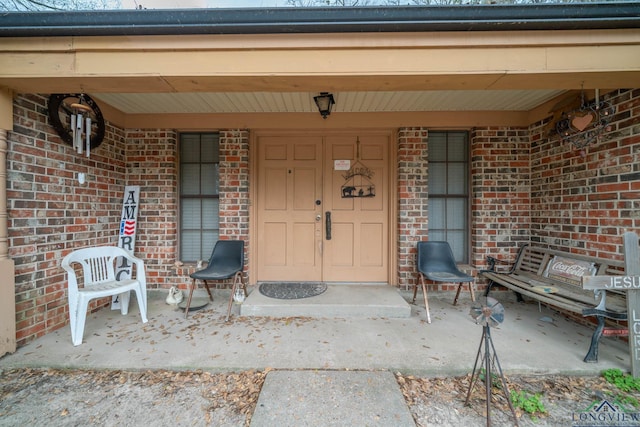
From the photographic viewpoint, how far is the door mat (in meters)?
3.09

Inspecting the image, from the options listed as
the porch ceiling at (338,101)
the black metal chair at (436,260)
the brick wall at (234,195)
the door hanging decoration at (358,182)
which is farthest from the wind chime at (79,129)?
the black metal chair at (436,260)

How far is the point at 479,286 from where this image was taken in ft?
11.2

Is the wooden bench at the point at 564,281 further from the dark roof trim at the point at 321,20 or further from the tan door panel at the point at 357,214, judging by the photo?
the dark roof trim at the point at 321,20

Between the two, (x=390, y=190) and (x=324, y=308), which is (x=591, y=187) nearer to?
(x=390, y=190)

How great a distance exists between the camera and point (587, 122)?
244 centimetres


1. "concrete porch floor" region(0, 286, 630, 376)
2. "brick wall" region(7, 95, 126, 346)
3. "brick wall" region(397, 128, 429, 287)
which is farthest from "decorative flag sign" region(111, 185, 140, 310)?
"brick wall" region(397, 128, 429, 287)

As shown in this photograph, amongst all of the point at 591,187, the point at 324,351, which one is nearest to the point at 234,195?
the point at 324,351

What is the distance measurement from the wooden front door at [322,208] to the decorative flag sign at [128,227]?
62.4 inches

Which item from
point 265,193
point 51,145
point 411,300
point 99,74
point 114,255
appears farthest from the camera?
point 265,193

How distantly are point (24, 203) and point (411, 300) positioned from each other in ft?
13.5

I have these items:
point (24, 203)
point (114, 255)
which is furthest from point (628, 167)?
point (24, 203)

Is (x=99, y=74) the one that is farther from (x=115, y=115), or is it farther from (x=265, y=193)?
(x=265, y=193)

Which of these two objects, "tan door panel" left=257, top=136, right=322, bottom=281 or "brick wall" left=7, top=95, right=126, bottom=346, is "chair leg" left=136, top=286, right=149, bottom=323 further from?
"tan door panel" left=257, top=136, right=322, bottom=281

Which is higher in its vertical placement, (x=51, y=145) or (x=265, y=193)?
(x=51, y=145)
